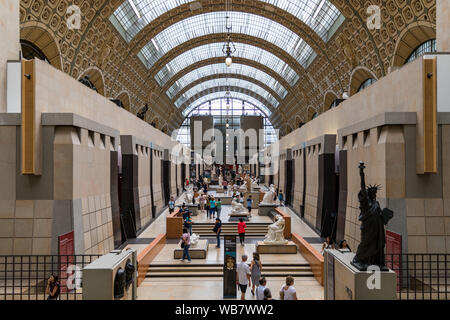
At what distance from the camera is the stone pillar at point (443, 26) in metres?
11.8

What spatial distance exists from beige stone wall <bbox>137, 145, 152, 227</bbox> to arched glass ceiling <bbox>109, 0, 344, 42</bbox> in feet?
38.0

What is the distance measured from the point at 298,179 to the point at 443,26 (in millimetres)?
Result: 14379

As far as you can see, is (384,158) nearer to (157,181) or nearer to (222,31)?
(157,181)

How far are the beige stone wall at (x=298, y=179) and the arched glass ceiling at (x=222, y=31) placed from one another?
15.5 m

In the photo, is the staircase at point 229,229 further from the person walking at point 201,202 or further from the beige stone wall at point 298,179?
the person walking at point 201,202

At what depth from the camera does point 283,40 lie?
133 ft

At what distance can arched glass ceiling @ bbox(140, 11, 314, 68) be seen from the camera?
38.3m

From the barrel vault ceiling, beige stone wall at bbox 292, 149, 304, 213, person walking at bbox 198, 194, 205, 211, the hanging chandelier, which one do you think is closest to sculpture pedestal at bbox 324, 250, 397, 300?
the hanging chandelier

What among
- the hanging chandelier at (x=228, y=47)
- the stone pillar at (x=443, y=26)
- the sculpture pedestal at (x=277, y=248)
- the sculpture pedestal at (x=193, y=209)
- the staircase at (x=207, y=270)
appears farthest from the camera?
the sculpture pedestal at (x=193, y=209)

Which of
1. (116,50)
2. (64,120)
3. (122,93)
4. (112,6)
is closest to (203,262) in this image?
(64,120)

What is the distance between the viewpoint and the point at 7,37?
11250mm

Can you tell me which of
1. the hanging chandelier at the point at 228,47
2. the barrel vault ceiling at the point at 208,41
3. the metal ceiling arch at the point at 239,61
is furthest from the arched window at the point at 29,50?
the metal ceiling arch at the point at 239,61
